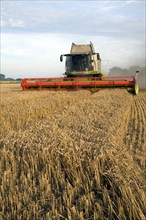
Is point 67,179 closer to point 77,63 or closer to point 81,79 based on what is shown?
point 81,79

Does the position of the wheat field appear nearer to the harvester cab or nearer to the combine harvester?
the combine harvester

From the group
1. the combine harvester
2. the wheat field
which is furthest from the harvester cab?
the wheat field

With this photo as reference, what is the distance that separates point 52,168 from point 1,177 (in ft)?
2.15

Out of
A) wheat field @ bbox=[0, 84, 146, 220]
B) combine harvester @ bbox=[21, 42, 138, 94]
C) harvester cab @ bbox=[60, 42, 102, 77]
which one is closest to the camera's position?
wheat field @ bbox=[0, 84, 146, 220]

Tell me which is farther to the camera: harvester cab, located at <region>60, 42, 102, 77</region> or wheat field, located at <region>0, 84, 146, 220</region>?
harvester cab, located at <region>60, 42, 102, 77</region>

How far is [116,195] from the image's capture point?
9.57 feet

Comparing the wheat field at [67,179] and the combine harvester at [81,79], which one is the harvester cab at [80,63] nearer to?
the combine harvester at [81,79]

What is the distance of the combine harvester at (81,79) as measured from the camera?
797 inches

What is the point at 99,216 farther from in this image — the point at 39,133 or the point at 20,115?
the point at 20,115

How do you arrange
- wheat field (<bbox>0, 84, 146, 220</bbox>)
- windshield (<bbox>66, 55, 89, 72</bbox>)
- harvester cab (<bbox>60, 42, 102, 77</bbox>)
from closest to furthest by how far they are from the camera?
wheat field (<bbox>0, 84, 146, 220</bbox>) → harvester cab (<bbox>60, 42, 102, 77</bbox>) → windshield (<bbox>66, 55, 89, 72</bbox>)

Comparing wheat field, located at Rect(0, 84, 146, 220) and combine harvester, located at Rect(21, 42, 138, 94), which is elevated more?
combine harvester, located at Rect(21, 42, 138, 94)

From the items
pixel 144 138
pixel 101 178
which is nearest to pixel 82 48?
pixel 144 138

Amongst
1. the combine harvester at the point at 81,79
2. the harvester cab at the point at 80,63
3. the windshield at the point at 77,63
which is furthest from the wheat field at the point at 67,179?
the windshield at the point at 77,63

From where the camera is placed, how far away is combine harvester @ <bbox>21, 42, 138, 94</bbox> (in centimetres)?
2025
